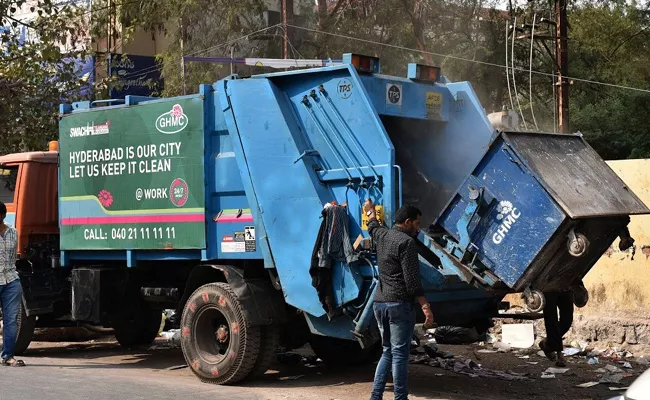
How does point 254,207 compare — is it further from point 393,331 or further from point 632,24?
point 632,24

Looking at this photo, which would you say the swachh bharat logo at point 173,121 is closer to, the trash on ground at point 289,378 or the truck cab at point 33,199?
the truck cab at point 33,199

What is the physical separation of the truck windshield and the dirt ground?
176 cm

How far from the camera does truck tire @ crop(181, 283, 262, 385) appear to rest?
25.0 feet

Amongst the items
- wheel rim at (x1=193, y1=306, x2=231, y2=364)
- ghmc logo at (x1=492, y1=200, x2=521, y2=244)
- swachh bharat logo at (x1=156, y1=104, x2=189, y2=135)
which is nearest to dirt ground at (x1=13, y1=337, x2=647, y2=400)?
wheel rim at (x1=193, y1=306, x2=231, y2=364)

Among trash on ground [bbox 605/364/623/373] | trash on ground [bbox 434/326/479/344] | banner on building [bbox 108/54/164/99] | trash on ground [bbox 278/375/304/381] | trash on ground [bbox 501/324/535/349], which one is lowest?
trash on ground [bbox 605/364/623/373]

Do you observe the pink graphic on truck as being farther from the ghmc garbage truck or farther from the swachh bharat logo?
the swachh bharat logo

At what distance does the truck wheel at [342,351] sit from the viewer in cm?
904

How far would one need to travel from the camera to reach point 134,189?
864 centimetres

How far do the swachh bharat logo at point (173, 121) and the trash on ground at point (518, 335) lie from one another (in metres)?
4.45

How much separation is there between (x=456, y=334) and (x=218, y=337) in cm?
209

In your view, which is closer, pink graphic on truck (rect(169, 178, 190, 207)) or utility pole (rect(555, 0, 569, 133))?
pink graphic on truck (rect(169, 178, 190, 207))

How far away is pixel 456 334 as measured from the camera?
7.89m

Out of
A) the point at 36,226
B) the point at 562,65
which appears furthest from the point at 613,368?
the point at 562,65

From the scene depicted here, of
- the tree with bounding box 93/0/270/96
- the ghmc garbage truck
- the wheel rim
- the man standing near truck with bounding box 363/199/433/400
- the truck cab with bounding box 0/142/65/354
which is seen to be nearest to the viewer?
the man standing near truck with bounding box 363/199/433/400
